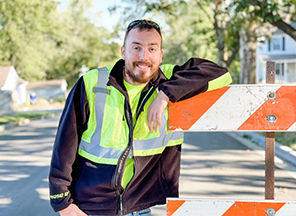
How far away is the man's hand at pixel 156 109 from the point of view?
2.61 m

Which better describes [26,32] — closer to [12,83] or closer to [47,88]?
[12,83]

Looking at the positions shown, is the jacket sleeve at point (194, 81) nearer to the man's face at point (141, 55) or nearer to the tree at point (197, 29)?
the man's face at point (141, 55)

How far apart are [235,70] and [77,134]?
5704cm

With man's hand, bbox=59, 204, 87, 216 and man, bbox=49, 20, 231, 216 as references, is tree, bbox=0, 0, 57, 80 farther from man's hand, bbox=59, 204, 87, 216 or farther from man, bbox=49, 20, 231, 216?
man's hand, bbox=59, 204, 87, 216

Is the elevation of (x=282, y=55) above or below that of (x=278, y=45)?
below

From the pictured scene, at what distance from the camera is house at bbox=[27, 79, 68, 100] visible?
7006cm

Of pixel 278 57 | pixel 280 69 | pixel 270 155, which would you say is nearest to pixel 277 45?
pixel 278 57

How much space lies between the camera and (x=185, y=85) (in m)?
2.64

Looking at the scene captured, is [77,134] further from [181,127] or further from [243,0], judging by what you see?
[243,0]

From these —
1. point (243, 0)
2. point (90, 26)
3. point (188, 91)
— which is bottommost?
point (188, 91)

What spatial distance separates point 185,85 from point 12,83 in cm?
5401

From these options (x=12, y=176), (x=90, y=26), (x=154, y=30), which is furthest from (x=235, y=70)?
(x=154, y=30)

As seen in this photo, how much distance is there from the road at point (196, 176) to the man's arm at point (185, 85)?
3224 millimetres

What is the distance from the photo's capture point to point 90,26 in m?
73.6
